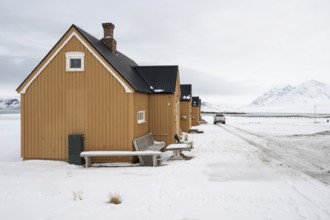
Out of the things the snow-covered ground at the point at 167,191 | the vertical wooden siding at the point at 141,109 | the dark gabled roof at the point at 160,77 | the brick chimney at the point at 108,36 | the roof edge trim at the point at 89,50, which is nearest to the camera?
the snow-covered ground at the point at 167,191

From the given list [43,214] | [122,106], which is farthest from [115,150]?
[43,214]

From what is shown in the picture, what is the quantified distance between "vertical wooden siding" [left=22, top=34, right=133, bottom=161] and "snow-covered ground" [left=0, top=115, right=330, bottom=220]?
3.83 feet

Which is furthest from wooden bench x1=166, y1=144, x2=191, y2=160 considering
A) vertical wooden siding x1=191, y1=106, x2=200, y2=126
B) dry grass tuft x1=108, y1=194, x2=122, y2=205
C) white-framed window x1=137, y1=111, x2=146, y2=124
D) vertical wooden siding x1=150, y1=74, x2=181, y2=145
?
vertical wooden siding x1=191, y1=106, x2=200, y2=126

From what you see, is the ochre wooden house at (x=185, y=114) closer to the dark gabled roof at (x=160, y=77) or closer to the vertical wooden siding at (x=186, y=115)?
the vertical wooden siding at (x=186, y=115)

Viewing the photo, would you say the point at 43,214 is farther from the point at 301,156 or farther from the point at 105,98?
the point at 301,156

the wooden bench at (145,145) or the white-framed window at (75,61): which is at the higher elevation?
the white-framed window at (75,61)

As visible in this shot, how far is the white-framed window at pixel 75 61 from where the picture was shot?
14.1 m

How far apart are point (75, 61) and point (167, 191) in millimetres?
8592

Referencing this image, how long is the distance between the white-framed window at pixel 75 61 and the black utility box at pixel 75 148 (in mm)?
3337

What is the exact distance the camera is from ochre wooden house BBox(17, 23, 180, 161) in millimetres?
13875

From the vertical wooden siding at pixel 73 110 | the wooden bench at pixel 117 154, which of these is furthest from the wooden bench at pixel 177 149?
the vertical wooden siding at pixel 73 110

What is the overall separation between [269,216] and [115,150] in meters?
8.58

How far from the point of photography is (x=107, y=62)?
13.8m

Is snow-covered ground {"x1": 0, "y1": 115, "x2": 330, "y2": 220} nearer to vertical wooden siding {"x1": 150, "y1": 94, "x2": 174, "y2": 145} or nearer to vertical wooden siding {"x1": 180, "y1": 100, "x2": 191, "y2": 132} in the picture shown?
vertical wooden siding {"x1": 150, "y1": 94, "x2": 174, "y2": 145}
